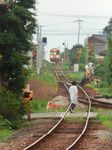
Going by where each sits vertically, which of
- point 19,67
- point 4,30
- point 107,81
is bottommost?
point 107,81

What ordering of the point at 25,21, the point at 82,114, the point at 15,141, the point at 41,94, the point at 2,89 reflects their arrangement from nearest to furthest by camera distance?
1. the point at 15,141
2. the point at 2,89
3. the point at 25,21
4. the point at 82,114
5. the point at 41,94

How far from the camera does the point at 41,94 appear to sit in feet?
138

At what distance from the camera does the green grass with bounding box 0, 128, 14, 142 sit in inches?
749

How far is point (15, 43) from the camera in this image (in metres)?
24.9

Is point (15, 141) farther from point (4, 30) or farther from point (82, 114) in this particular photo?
point (82, 114)

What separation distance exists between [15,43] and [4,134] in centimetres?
596

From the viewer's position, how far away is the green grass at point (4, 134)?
62.4ft

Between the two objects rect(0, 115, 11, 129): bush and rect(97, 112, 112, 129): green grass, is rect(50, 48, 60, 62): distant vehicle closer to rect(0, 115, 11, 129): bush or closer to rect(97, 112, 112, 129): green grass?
→ rect(97, 112, 112, 129): green grass

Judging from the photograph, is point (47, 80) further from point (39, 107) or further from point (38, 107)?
point (38, 107)

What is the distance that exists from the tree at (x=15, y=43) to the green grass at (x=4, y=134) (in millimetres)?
4000

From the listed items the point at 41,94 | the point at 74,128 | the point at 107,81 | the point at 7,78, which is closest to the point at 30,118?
the point at 7,78

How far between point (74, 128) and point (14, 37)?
4995 mm

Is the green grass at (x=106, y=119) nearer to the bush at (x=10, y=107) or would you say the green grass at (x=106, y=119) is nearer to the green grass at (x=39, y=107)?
the bush at (x=10, y=107)

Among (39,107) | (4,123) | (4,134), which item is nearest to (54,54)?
(39,107)
